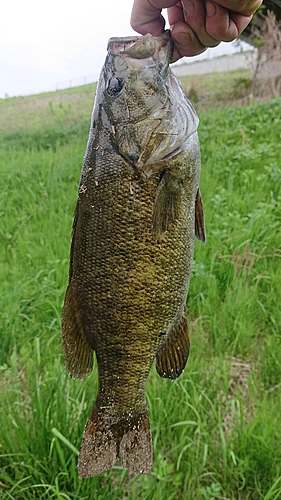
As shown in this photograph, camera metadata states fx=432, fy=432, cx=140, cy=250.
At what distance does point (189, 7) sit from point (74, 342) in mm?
Answer: 1183

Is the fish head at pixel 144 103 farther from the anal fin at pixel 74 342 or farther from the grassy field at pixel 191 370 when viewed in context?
the grassy field at pixel 191 370

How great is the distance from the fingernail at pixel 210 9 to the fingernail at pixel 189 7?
5cm

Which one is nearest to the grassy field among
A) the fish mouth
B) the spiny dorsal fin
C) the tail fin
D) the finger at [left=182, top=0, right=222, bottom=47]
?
the tail fin

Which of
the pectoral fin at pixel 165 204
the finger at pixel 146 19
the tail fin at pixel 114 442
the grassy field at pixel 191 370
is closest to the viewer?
the pectoral fin at pixel 165 204

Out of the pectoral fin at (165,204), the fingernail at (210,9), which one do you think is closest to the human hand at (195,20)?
the fingernail at (210,9)

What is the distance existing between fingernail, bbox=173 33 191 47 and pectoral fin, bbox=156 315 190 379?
0.93 meters

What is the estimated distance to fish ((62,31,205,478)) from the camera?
126 cm

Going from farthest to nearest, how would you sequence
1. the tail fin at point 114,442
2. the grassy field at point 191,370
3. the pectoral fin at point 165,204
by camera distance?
the grassy field at point 191,370 < the tail fin at point 114,442 < the pectoral fin at point 165,204

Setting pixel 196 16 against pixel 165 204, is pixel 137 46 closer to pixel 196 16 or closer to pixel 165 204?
pixel 196 16

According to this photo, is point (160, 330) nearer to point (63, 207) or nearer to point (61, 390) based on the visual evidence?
point (61, 390)

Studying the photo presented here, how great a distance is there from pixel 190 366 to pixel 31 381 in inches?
35.8

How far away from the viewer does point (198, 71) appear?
67.5 ft

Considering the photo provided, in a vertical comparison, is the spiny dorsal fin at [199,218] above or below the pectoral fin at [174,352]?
above

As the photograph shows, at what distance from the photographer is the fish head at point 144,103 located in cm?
129
